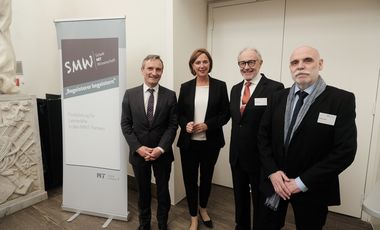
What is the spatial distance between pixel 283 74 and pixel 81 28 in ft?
6.73

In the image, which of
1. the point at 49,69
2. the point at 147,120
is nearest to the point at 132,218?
the point at 147,120

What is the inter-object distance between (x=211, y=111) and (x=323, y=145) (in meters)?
0.91

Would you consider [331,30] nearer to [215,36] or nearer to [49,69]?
[215,36]

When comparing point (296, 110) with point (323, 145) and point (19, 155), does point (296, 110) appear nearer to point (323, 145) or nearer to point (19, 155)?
point (323, 145)

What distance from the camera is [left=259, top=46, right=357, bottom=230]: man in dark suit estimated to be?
124 centimetres

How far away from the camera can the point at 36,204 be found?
2639 mm

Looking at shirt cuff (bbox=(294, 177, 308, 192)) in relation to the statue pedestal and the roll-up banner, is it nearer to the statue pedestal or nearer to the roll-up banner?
the roll-up banner

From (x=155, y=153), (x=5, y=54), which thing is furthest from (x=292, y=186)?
(x=5, y=54)

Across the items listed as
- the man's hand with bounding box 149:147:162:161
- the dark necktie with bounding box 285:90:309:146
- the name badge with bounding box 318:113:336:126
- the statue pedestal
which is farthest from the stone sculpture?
the name badge with bounding box 318:113:336:126

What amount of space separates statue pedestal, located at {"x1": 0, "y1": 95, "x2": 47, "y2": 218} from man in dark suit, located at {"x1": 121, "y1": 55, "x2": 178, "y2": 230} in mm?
1254

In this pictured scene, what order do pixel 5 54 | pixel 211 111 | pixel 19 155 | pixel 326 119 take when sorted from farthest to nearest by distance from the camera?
pixel 19 155
pixel 5 54
pixel 211 111
pixel 326 119

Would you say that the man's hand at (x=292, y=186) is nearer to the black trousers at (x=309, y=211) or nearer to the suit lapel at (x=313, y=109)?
the black trousers at (x=309, y=211)

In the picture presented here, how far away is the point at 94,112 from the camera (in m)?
2.26

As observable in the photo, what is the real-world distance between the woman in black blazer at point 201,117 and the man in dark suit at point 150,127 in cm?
12
